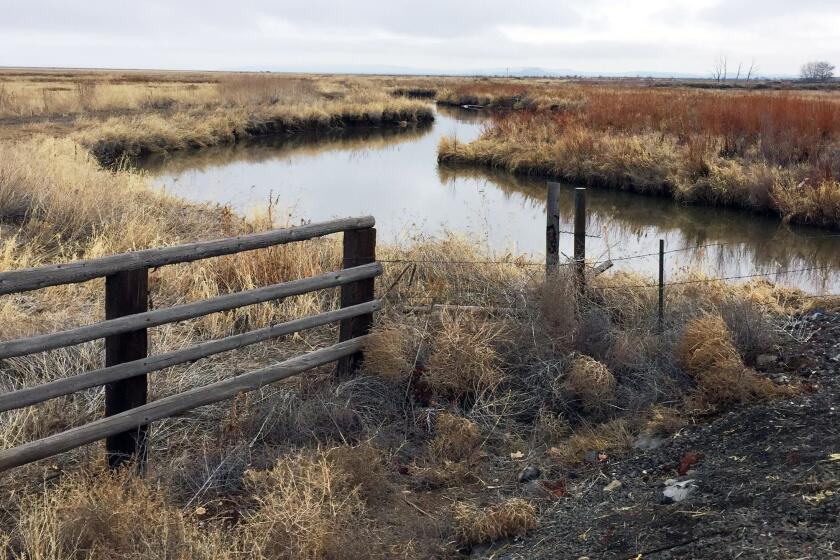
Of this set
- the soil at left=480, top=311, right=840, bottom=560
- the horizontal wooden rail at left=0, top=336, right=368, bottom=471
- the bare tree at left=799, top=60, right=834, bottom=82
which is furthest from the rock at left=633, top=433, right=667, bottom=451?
the bare tree at left=799, top=60, right=834, bottom=82

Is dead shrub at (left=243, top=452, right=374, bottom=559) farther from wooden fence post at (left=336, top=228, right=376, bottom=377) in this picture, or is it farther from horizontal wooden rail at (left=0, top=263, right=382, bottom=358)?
wooden fence post at (left=336, top=228, right=376, bottom=377)

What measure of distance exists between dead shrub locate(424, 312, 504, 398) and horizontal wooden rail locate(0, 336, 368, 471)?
0.55 metres

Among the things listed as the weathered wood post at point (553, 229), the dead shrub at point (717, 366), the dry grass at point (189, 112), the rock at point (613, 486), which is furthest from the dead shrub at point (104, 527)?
the dry grass at point (189, 112)

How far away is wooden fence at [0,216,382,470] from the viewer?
12.1 ft

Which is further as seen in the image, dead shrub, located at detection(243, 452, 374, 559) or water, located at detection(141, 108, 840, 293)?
water, located at detection(141, 108, 840, 293)

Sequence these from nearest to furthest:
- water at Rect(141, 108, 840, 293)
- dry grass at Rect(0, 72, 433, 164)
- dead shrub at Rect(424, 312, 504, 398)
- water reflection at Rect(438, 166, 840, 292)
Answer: dead shrub at Rect(424, 312, 504, 398)
water reflection at Rect(438, 166, 840, 292)
water at Rect(141, 108, 840, 293)
dry grass at Rect(0, 72, 433, 164)

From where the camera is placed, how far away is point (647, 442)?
4.80m

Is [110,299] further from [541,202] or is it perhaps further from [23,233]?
[541,202]

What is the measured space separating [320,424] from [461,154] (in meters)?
18.3

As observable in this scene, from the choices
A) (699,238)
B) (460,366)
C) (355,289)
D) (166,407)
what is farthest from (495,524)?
(699,238)

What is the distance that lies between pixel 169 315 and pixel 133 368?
333 millimetres

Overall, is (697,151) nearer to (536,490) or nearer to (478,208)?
(478,208)

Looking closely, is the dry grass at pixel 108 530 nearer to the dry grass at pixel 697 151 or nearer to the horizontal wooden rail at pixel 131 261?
the horizontal wooden rail at pixel 131 261

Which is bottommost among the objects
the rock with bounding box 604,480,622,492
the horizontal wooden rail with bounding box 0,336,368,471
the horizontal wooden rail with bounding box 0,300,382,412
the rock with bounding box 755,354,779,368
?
the rock with bounding box 604,480,622,492
